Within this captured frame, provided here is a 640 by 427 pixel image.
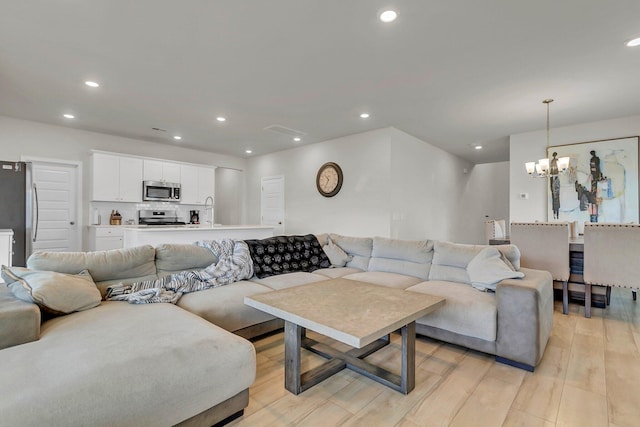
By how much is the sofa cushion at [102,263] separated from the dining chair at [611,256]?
438 cm

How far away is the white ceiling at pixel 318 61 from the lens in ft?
7.30

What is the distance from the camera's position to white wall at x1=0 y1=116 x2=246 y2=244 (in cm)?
474

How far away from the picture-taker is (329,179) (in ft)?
19.3

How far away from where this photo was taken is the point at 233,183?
8.16 metres

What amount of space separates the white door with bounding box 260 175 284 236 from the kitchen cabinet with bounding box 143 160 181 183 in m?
1.93

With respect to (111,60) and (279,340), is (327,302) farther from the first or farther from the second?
(111,60)

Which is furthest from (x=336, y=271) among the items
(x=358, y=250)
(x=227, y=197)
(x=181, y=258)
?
(x=227, y=197)

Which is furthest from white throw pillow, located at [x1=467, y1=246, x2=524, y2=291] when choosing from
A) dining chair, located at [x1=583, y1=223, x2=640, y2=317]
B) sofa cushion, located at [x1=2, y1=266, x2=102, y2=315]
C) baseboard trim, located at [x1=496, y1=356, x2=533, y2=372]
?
sofa cushion, located at [x1=2, y1=266, x2=102, y2=315]

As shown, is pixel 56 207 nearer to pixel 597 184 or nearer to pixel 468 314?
pixel 468 314

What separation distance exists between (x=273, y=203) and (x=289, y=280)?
4206mm

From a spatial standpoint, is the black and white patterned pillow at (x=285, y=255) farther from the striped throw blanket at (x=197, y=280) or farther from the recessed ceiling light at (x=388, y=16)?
the recessed ceiling light at (x=388, y=16)

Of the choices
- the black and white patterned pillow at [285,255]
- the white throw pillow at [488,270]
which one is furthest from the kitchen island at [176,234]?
the white throw pillow at [488,270]

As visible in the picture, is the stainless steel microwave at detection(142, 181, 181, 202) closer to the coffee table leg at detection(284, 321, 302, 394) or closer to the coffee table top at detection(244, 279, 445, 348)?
the coffee table top at detection(244, 279, 445, 348)

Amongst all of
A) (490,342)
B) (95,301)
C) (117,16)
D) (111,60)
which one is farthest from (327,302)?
(111,60)
